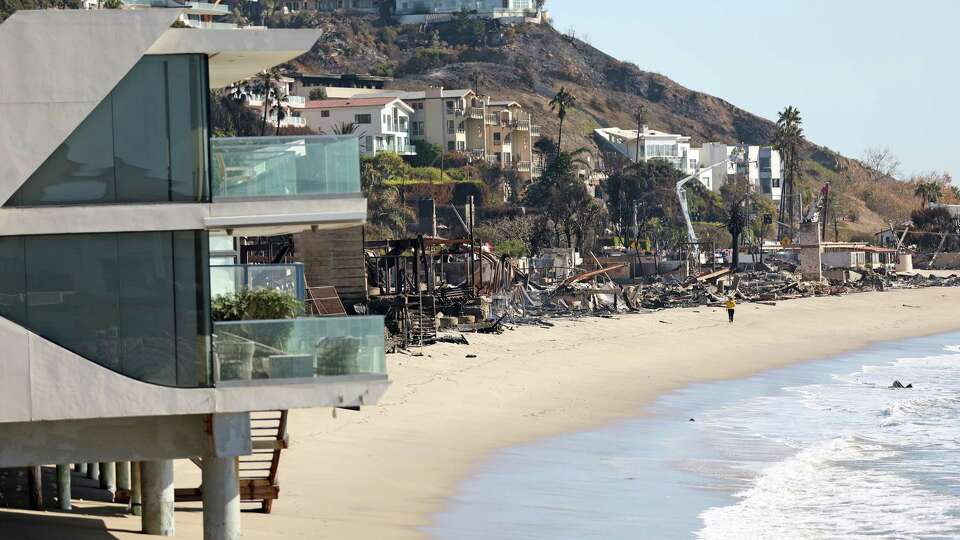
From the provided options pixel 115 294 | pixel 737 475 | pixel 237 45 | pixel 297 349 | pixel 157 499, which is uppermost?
pixel 237 45

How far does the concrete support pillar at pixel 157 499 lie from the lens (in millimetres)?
19734

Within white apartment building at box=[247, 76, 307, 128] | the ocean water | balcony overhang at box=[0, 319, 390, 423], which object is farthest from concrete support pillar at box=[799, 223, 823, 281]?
balcony overhang at box=[0, 319, 390, 423]

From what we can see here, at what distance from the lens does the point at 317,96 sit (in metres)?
152

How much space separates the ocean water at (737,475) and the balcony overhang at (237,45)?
8512 millimetres

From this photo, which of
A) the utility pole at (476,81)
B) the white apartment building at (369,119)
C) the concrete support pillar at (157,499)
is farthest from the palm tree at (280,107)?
the concrete support pillar at (157,499)

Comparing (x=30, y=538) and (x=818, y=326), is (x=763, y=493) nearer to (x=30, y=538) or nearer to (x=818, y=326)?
(x=30, y=538)

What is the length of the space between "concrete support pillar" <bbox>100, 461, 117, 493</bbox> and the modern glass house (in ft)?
26.5

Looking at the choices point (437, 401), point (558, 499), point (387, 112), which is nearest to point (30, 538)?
point (558, 499)

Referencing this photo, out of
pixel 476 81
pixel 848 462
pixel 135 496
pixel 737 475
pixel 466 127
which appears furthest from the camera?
pixel 476 81

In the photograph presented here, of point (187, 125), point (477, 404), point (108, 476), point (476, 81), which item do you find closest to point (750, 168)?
point (476, 81)

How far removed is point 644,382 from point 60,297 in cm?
3196

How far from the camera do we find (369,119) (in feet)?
459

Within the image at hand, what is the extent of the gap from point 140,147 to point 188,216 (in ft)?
2.99

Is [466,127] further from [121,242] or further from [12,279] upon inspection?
[12,279]
